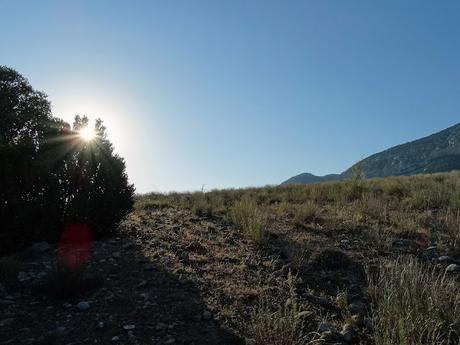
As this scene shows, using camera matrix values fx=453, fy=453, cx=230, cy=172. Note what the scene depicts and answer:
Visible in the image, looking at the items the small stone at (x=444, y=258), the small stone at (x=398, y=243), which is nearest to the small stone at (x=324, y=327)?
the small stone at (x=444, y=258)

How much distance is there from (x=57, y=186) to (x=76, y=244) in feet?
3.76

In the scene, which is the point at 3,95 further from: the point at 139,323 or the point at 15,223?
the point at 139,323

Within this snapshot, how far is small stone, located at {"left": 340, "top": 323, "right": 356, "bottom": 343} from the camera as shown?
4.70 metres

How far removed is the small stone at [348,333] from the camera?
470 cm

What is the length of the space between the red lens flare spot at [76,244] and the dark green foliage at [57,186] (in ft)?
0.38

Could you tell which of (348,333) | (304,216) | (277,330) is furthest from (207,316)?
(304,216)

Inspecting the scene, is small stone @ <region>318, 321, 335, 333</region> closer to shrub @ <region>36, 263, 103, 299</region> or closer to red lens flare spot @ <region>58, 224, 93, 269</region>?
shrub @ <region>36, 263, 103, 299</region>

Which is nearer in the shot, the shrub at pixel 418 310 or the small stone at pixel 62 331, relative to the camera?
the shrub at pixel 418 310

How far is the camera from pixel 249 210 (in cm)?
1020

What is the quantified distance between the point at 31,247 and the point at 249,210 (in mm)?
4571

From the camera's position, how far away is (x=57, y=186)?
8.41 metres

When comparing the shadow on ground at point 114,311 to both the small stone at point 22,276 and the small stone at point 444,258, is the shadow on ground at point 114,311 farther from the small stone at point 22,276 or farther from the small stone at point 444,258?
the small stone at point 444,258

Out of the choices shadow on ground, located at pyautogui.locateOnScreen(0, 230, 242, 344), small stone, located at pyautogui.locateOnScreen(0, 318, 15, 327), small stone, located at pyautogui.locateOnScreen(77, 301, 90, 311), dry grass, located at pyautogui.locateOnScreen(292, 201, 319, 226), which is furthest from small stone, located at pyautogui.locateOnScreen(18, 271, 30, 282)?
dry grass, located at pyautogui.locateOnScreen(292, 201, 319, 226)

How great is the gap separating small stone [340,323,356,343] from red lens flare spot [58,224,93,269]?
3861mm
